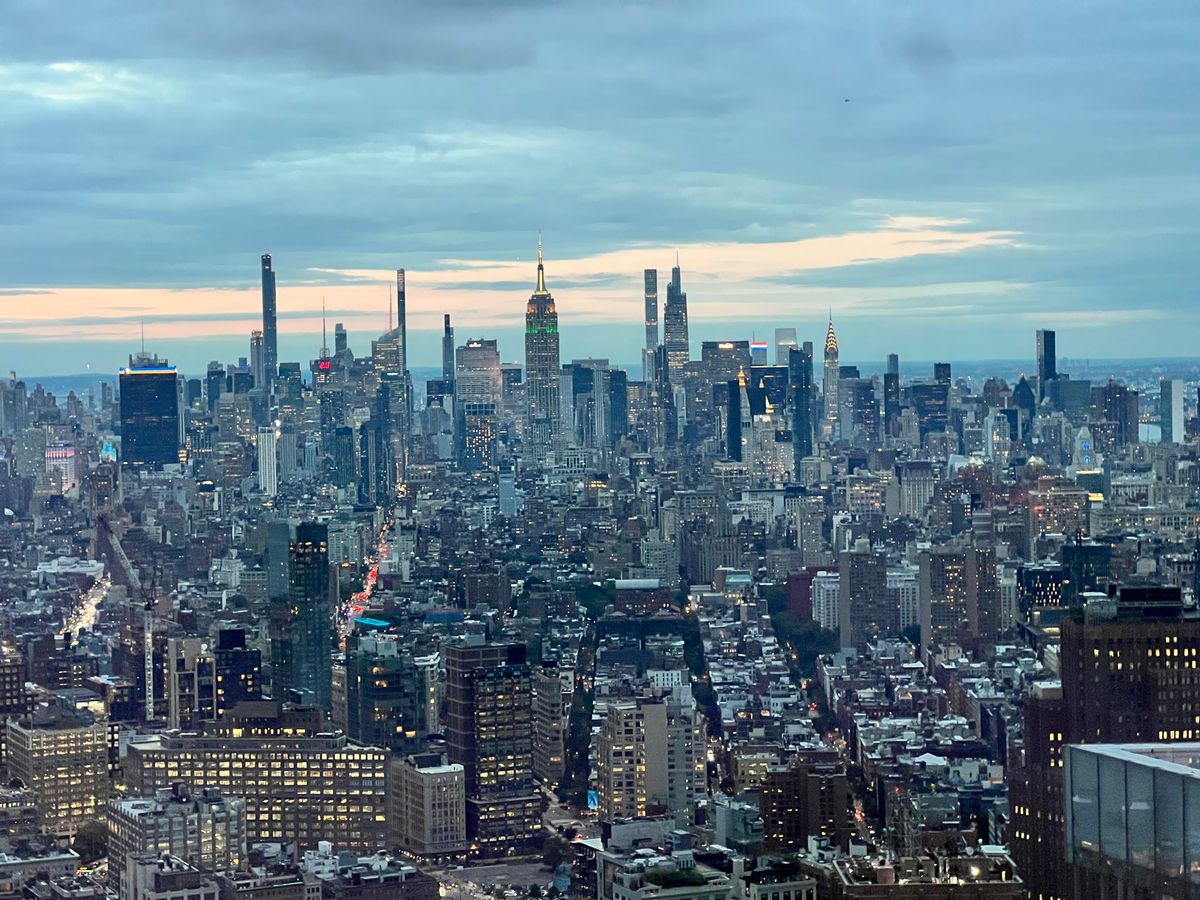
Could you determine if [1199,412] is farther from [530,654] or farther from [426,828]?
[426,828]

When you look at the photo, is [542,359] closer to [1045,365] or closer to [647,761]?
[1045,365]

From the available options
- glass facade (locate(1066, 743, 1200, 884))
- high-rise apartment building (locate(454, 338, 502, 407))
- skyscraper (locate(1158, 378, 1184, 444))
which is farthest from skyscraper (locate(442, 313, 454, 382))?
glass facade (locate(1066, 743, 1200, 884))

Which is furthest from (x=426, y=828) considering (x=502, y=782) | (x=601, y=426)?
(x=601, y=426)

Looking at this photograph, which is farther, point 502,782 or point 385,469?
point 385,469

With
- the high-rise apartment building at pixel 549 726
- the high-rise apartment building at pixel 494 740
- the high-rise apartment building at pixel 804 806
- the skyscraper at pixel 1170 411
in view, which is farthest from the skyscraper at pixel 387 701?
the skyscraper at pixel 1170 411

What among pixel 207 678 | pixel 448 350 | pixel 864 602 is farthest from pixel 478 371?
pixel 207 678

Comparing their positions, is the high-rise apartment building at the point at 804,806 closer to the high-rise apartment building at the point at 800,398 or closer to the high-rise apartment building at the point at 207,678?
the high-rise apartment building at the point at 207,678
